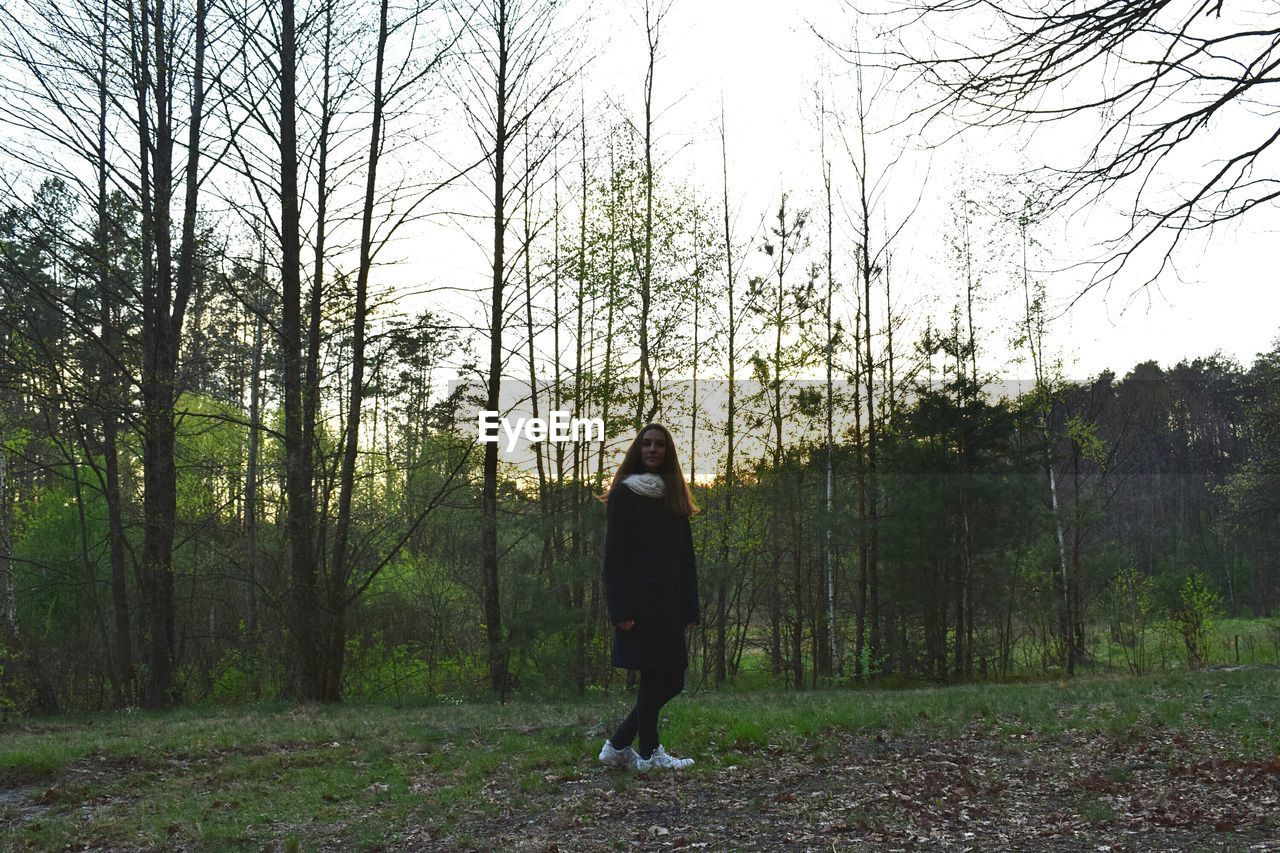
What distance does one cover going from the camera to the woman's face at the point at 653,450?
5812 millimetres

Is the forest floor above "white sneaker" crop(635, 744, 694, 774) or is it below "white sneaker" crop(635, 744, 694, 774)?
below

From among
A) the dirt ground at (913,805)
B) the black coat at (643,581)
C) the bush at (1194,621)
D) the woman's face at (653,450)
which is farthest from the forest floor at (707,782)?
Answer: the bush at (1194,621)

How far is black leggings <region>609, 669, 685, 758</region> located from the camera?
5676mm

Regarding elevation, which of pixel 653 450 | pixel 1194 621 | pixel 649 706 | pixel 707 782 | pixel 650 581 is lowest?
pixel 1194 621

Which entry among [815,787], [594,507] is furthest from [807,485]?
[815,787]

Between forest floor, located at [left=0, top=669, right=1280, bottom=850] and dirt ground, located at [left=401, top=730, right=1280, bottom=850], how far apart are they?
0.06ft

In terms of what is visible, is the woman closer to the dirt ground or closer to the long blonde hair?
the long blonde hair

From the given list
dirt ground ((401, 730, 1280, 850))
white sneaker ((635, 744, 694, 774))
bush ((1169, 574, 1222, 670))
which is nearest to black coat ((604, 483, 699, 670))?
white sneaker ((635, 744, 694, 774))

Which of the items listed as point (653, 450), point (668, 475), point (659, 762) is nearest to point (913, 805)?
point (659, 762)

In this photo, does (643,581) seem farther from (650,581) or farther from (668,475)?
(668,475)

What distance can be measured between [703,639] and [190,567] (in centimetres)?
1230

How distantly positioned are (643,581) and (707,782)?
1.22 metres

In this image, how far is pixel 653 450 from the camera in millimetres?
5816

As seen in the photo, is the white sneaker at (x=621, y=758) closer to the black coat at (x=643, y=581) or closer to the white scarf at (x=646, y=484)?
the black coat at (x=643, y=581)
